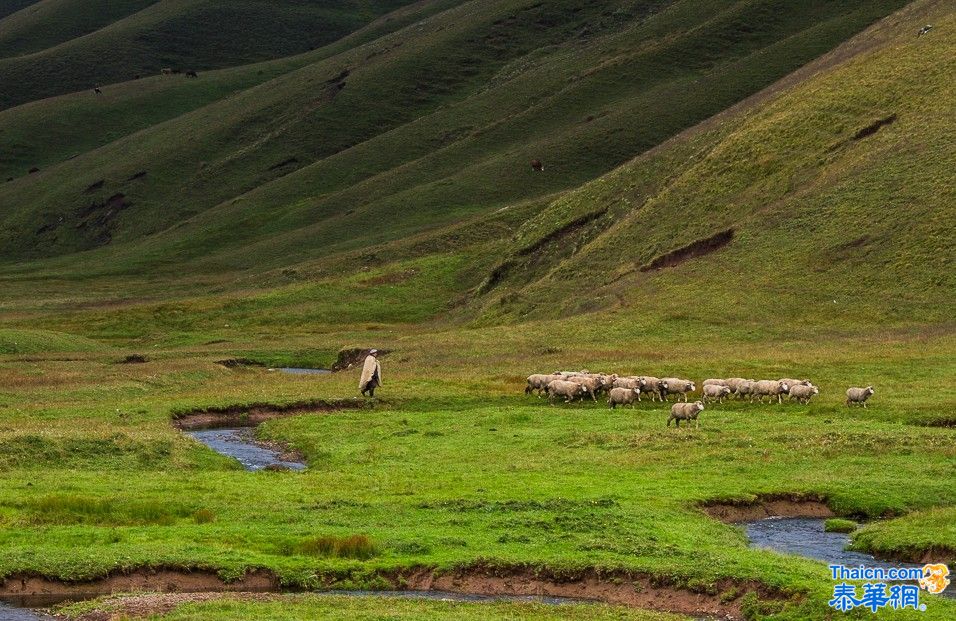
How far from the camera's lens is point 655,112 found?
167 meters

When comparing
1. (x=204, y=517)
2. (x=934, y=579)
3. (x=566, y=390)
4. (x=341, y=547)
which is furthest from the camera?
(x=566, y=390)

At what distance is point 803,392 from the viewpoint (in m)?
48.7

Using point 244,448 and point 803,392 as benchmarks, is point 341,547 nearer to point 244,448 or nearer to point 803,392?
point 244,448

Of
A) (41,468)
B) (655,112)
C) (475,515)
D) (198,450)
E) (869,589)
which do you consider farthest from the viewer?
(655,112)

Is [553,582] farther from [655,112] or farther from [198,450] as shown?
[655,112]

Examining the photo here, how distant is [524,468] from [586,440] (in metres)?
5.08

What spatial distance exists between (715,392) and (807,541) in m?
20.2

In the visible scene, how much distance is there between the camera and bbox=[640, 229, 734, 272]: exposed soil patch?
290 feet

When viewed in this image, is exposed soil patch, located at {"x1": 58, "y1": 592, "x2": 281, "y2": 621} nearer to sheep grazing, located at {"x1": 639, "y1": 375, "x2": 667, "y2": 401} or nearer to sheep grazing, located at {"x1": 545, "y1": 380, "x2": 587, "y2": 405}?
sheep grazing, located at {"x1": 545, "y1": 380, "x2": 587, "y2": 405}

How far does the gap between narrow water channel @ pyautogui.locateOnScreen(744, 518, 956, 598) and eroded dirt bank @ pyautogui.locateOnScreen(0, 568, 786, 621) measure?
13.7 feet

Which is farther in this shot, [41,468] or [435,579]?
[41,468]

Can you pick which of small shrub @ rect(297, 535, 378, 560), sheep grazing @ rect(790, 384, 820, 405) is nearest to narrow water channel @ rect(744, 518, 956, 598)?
small shrub @ rect(297, 535, 378, 560)

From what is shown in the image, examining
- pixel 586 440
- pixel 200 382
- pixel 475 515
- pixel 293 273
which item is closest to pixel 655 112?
pixel 293 273

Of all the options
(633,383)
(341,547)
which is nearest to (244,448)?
(633,383)
